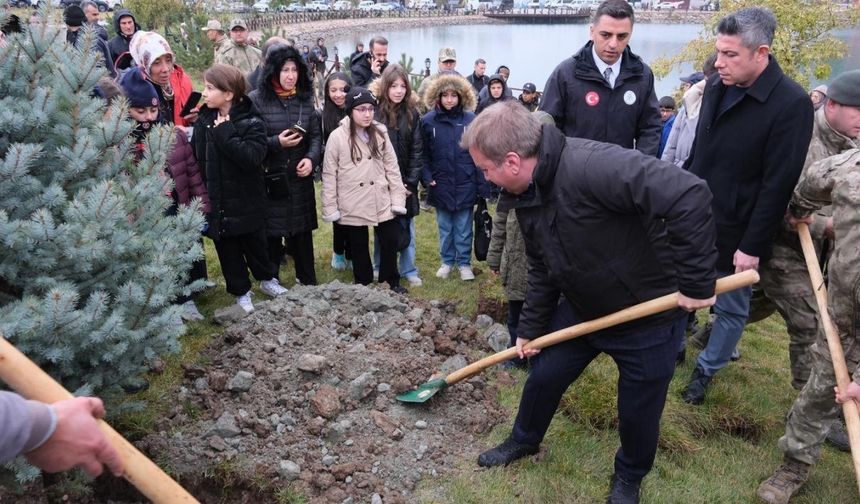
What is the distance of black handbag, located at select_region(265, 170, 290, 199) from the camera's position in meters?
5.33

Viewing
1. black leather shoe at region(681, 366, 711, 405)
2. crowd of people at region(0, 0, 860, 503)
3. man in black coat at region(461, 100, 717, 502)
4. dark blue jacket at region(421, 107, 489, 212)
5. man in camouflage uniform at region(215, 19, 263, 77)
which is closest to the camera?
man in black coat at region(461, 100, 717, 502)

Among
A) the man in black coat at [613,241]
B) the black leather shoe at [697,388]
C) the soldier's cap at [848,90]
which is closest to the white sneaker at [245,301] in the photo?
the man in black coat at [613,241]

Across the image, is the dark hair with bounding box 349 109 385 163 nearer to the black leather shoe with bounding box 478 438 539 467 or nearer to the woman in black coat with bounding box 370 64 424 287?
the woman in black coat with bounding box 370 64 424 287

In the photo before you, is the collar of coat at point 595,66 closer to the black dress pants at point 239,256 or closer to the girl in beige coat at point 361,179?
the girl in beige coat at point 361,179

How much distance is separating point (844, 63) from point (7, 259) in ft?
121

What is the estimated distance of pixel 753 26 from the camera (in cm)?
345

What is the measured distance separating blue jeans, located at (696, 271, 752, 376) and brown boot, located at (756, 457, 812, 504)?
35.5 inches

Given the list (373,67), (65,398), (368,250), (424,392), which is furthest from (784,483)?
(373,67)

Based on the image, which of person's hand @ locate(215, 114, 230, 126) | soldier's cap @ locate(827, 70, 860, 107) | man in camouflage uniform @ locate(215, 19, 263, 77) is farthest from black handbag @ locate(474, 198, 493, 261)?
man in camouflage uniform @ locate(215, 19, 263, 77)

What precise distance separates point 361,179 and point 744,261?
3153 mm

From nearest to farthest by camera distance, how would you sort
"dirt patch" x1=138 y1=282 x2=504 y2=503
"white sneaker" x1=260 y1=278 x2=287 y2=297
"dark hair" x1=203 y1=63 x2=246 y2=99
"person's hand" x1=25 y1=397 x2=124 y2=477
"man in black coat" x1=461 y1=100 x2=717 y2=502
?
"person's hand" x1=25 y1=397 x2=124 y2=477
"man in black coat" x1=461 y1=100 x2=717 y2=502
"dirt patch" x1=138 y1=282 x2=504 y2=503
"dark hair" x1=203 y1=63 x2=246 y2=99
"white sneaker" x1=260 y1=278 x2=287 y2=297

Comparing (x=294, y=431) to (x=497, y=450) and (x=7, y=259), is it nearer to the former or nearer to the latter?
(x=497, y=450)

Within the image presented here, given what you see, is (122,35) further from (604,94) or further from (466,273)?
(604,94)

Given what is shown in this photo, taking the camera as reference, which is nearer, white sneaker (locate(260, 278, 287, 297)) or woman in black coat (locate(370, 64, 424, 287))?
white sneaker (locate(260, 278, 287, 297))
